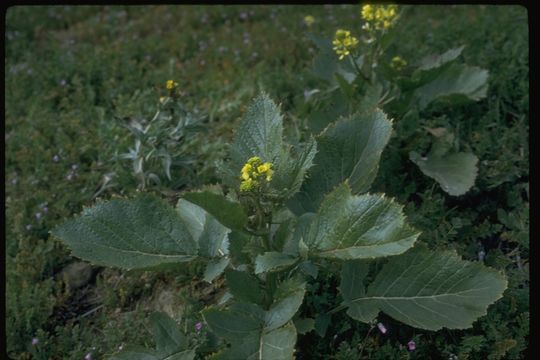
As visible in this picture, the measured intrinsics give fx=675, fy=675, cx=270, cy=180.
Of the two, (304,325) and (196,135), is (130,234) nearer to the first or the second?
(304,325)

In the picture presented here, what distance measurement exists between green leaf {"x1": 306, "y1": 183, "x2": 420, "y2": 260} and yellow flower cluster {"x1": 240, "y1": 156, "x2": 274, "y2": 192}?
0.82ft

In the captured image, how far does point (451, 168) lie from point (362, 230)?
123cm

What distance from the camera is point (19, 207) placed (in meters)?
3.67

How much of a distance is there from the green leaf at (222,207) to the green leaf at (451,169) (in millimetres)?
1283

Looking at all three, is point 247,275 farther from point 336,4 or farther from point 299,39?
point 336,4

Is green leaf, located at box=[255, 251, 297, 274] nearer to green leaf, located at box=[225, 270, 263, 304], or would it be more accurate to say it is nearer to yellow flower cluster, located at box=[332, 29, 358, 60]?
green leaf, located at box=[225, 270, 263, 304]

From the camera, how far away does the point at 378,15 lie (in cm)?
356

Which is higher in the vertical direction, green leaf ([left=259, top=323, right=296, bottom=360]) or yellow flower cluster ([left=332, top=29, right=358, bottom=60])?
yellow flower cluster ([left=332, top=29, right=358, bottom=60])

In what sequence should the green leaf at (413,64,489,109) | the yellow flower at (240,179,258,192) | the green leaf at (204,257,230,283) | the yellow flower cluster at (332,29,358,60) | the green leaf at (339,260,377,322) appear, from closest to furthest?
the yellow flower at (240,179,258,192)
the green leaf at (204,257,230,283)
the green leaf at (339,260,377,322)
the yellow flower cluster at (332,29,358,60)
the green leaf at (413,64,489,109)

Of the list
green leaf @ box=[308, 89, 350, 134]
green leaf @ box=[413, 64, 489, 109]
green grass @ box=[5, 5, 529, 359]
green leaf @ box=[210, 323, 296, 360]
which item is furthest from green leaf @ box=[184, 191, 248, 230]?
green leaf @ box=[413, 64, 489, 109]

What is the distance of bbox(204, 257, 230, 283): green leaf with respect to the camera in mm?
2488

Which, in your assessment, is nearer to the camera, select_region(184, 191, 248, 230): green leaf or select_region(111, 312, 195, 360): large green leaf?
select_region(184, 191, 248, 230): green leaf

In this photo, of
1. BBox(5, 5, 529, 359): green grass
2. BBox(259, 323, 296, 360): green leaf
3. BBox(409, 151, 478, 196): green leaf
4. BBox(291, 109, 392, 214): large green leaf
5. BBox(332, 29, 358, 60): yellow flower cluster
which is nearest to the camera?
BBox(259, 323, 296, 360): green leaf

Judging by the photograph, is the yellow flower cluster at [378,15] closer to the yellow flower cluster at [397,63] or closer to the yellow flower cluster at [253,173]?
the yellow flower cluster at [397,63]
